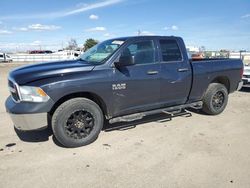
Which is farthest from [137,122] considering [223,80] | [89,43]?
[89,43]

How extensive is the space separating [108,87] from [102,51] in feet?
3.33

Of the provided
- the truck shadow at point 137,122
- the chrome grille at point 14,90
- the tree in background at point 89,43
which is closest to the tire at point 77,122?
the chrome grille at point 14,90

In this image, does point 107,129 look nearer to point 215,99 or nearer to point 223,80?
point 215,99

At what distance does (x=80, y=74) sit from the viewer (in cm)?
433

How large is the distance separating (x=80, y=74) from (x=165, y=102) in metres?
2.07

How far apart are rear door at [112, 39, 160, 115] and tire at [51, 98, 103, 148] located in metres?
0.47

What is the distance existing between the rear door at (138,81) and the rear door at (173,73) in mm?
182

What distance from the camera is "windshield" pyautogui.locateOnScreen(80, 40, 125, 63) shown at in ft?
16.0

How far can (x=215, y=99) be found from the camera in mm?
6441

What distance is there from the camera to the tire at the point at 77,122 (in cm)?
424

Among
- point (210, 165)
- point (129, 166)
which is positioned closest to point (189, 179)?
point (210, 165)

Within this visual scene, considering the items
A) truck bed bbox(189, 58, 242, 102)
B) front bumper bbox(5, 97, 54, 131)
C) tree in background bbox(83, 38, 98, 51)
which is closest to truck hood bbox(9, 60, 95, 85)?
front bumper bbox(5, 97, 54, 131)

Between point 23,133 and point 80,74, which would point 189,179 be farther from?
point 23,133

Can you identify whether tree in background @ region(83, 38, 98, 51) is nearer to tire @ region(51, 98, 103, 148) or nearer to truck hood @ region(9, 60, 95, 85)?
truck hood @ region(9, 60, 95, 85)
